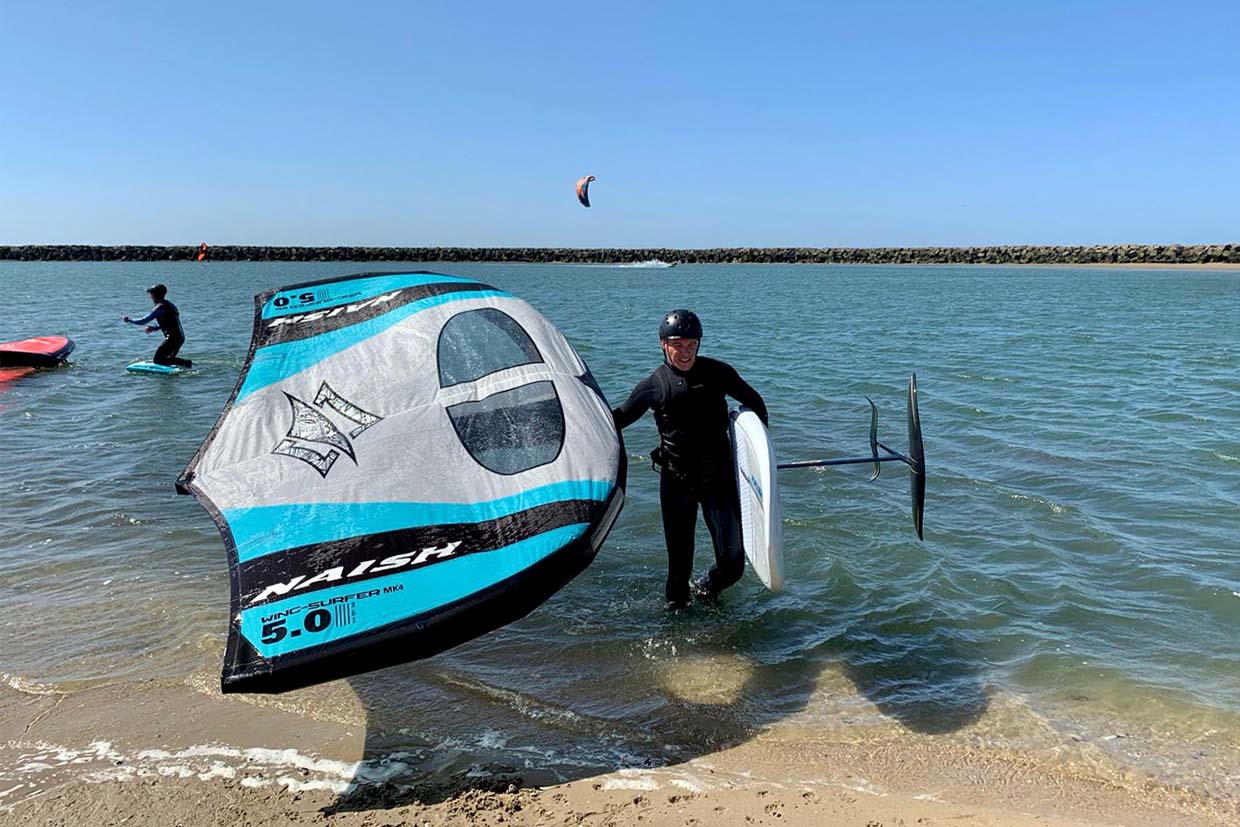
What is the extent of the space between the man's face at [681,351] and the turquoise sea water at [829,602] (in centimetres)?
180

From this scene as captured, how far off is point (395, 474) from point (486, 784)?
1.60m

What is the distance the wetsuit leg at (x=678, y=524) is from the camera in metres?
5.30

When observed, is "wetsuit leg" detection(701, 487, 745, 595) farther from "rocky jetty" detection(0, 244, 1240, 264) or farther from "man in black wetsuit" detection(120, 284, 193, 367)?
"rocky jetty" detection(0, 244, 1240, 264)

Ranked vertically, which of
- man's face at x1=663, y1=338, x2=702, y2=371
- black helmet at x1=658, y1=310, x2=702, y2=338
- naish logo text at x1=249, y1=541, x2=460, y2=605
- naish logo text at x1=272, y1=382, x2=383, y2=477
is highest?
black helmet at x1=658, y1=310, x2=702, y2=338

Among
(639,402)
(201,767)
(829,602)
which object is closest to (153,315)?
(639,402)

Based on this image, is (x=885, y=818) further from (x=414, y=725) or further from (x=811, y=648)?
(x=414, y=725)

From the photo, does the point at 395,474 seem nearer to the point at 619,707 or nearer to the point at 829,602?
the point at 619,707

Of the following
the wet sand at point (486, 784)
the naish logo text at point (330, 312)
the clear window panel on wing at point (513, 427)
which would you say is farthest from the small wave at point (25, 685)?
the clear window panel on wing at point (513, 427)

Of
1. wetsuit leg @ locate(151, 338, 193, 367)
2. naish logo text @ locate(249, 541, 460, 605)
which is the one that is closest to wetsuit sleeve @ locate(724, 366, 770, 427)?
naish logo text @ locate(249, 541, 460, 605)

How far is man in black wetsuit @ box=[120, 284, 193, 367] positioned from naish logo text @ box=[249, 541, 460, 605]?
1357 centimetres

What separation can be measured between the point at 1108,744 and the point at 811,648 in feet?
5.52

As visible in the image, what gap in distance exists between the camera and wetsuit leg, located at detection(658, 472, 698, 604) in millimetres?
5305

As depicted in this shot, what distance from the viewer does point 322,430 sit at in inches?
184

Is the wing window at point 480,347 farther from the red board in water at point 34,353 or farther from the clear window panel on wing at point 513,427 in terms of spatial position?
the red board in water at point 34,353
